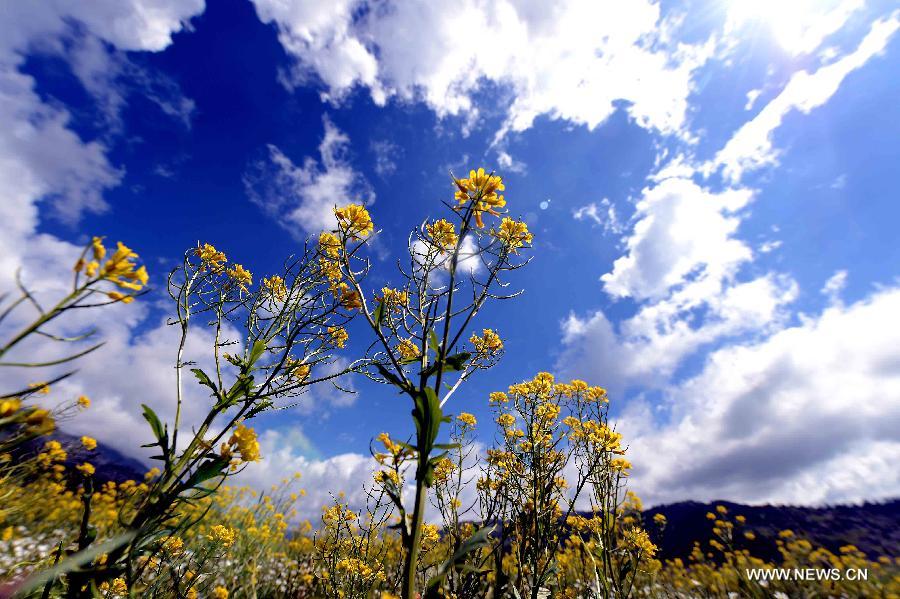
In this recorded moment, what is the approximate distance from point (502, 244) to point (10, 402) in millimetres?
1818

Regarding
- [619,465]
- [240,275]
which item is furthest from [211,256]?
[619,465]

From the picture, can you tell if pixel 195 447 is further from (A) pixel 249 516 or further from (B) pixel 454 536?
(A) pixel 249 516

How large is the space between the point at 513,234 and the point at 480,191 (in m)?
0.50

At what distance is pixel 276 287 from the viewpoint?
2584 millimetres

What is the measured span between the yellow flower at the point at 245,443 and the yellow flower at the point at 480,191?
1.18m

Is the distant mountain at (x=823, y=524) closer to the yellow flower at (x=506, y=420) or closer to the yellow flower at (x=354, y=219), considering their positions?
the yellow flower at (x=506, y=420)

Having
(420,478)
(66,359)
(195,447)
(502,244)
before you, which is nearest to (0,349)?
(66,359)

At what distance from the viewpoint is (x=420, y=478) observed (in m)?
1.00

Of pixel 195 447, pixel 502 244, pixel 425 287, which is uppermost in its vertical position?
pixel 502 244

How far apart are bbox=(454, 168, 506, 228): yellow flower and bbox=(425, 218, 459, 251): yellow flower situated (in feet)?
1.44

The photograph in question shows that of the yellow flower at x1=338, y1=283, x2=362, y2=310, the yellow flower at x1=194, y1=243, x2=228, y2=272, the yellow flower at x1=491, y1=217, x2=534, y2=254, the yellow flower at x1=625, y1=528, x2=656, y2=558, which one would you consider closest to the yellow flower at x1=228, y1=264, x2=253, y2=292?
the yellow flower at x1=194, y1=243, x2=228, y2=272

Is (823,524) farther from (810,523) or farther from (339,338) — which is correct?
(339,338)

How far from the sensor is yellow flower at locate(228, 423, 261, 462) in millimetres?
1231

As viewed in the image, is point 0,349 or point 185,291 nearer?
point 0,349
